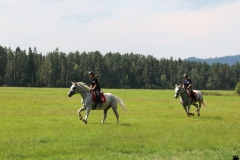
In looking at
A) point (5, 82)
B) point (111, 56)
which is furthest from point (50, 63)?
point (111, 56)

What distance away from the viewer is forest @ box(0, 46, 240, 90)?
424ft

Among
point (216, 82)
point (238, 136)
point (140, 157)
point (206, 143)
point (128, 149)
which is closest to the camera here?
point (140, 157)

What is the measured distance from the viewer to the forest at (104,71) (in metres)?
129

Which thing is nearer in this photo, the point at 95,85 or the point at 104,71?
the point at 95,85

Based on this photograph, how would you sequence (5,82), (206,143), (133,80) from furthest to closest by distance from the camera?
(133,80), (5,82), (206,143)

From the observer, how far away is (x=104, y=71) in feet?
490

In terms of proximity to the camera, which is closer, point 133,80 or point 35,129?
point 35,129

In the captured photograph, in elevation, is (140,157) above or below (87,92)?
below

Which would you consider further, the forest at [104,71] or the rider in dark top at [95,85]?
the forest at [104,71]

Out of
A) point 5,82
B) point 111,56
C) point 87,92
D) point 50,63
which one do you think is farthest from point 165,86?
point 87,92

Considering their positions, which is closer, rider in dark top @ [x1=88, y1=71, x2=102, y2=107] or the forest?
rider in dark top @ [x1=88, y1=71, x2=102, y2=107]

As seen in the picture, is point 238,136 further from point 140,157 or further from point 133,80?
point 133,80

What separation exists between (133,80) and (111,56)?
17.4 meters

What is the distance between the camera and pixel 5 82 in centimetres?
12450
